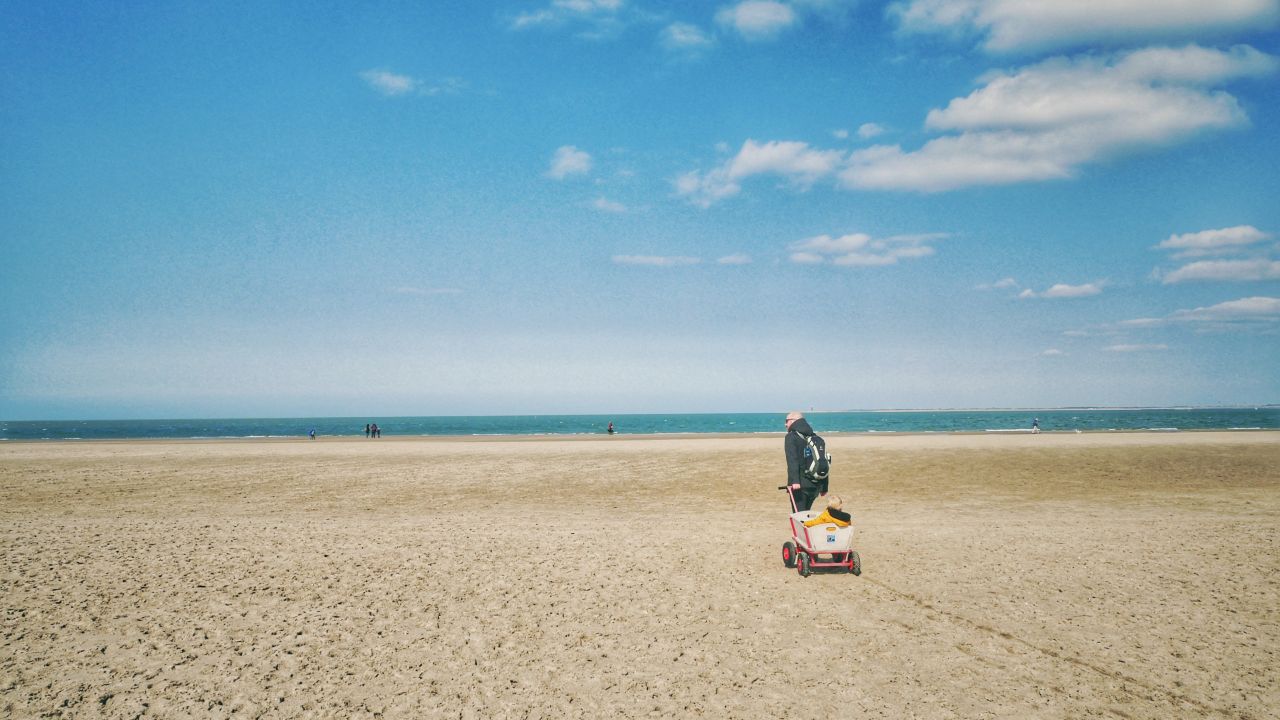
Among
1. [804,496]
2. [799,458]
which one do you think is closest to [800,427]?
[799,458]

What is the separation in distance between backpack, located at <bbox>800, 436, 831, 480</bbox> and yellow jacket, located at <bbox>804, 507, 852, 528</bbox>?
0.71 m

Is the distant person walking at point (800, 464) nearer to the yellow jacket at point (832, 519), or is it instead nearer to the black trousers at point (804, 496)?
the black trousers at point (804, 496)

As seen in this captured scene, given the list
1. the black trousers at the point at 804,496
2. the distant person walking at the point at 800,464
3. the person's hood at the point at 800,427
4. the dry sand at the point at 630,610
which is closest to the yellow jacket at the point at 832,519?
the distant person walking at the point at 800,464

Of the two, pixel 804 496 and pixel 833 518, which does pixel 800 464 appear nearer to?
pixel 804 496

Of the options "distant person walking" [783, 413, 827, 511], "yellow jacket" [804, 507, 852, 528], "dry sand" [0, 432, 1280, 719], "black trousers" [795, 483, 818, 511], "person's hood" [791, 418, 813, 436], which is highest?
"person's hood" [791, 418, 813, 436]

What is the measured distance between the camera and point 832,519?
33.2 ft

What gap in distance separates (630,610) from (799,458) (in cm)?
407

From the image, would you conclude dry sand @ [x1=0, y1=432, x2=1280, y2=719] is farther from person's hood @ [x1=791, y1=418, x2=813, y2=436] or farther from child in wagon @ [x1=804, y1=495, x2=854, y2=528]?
person's hood @ [x1=791, y1=418, x2=813, y2=436]

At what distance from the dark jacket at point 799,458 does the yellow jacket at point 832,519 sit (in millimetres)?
765

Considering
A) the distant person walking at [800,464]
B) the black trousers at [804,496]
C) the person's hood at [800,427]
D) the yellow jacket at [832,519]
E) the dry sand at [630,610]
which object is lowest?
the dry sand at [630,610]

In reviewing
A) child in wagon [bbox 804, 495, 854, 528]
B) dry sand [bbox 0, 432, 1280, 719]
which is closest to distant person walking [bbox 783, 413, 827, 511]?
child in wagon [bbox 804, 495, 854, 528]

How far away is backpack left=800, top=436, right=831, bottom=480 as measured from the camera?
1065 centimetres

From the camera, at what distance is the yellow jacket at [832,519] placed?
33.2ft

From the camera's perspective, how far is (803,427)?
1103cm
